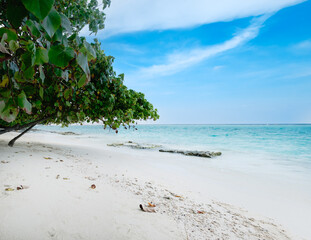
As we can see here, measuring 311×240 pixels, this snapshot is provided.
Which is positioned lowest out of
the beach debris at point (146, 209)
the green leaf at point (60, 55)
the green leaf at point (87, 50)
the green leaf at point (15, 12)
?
the beach debris at point (146, 209)

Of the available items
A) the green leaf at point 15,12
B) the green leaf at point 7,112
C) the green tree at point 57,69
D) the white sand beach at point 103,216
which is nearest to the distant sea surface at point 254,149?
the green tree at point 57,69

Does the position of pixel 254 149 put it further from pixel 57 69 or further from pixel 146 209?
pixel 57 69

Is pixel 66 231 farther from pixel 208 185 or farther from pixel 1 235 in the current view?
pixel 208 185

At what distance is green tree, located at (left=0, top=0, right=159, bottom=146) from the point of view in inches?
31.0

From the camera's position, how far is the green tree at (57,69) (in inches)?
31.0

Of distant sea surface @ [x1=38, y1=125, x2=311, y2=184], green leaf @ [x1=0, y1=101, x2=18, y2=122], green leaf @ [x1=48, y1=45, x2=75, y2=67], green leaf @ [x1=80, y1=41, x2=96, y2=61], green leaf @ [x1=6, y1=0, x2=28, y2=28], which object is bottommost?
distant sea surface @ [x1=38, y1=125, x2=311, y2=184]

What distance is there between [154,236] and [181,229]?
1.39 feet

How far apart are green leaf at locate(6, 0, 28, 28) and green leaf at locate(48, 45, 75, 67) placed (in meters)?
0.15

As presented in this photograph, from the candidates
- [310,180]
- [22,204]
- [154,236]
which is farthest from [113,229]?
[310,180]

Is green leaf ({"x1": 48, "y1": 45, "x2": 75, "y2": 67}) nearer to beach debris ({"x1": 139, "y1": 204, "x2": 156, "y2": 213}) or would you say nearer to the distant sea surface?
beach debris ({"x1": 139, "y1": 204, "x2": 156, "y2": 213})

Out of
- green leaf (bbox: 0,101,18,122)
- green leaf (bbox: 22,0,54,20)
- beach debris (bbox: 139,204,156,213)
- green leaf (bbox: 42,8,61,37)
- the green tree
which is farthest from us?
beach debris (bbox: 139,204,156,213)

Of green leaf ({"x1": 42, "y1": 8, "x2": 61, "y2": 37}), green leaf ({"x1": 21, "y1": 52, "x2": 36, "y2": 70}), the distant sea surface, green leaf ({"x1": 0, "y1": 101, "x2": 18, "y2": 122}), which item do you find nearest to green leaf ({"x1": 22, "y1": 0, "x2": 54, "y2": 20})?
green leaf ({"x1": 42, "y1": 8, "x2": 61, "y2": 37})

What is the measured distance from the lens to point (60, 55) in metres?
0.81

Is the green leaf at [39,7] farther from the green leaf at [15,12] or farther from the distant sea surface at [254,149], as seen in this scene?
the distant sea surface at [254,149]
